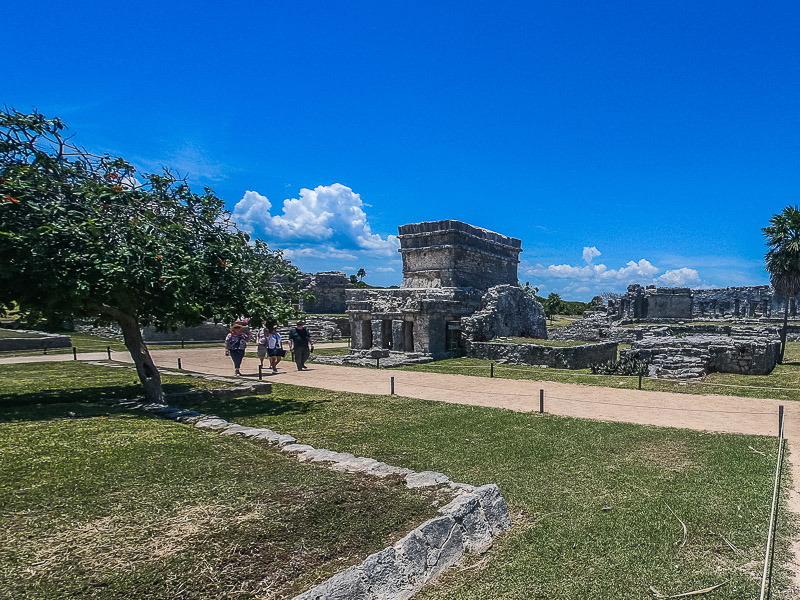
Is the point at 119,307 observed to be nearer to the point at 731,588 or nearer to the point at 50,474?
the point at 50,474

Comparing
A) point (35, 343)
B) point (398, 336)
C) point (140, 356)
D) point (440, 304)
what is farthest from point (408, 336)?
point (35, 343)

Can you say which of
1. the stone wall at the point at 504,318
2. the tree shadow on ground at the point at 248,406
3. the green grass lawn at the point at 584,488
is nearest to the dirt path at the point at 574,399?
the green grass lawn at the point at 584,488

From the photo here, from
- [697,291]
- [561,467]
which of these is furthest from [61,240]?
[697,291]

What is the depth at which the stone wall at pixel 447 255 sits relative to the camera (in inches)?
898

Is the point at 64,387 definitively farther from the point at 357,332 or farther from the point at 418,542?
the point at 357,332

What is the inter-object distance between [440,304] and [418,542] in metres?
16.3

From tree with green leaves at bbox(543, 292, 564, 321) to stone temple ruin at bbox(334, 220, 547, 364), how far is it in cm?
3217

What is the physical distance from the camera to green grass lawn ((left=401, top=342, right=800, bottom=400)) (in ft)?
37.7

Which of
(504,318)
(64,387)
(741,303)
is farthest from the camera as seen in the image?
(741,303)

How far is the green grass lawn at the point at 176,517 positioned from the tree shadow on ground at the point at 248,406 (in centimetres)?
284

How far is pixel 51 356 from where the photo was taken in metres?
18.6

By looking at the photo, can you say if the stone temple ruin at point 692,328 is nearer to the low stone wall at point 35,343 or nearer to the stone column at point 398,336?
the stone column at point 398,336

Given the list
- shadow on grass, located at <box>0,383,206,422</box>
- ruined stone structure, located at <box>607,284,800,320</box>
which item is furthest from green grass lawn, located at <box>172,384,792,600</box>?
ruined stone structure, located at <box>607,284,800,320</box>

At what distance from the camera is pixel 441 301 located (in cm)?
1986
